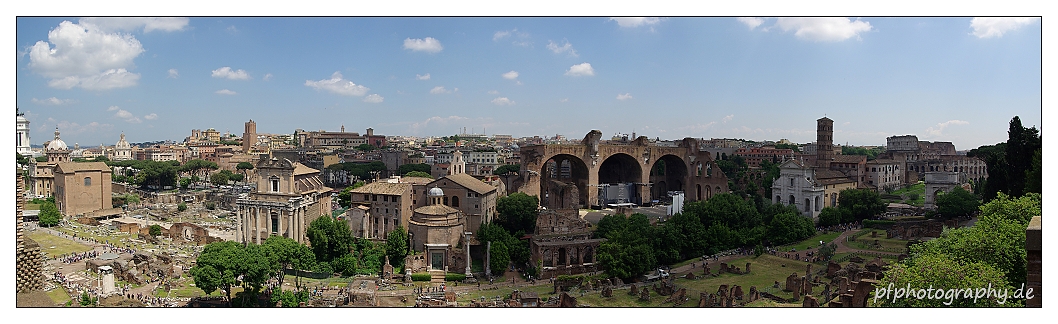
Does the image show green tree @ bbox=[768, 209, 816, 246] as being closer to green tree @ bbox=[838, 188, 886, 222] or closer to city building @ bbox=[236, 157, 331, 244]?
green tree @ bbox=[838, 188, 886, 222]

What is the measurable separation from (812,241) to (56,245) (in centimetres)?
4065

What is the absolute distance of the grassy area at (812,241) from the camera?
36125mm

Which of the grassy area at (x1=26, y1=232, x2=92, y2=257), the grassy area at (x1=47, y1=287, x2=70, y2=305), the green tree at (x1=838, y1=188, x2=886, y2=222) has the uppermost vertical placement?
the green tree at (x1=838, y1=188, x2=886, y2=222)

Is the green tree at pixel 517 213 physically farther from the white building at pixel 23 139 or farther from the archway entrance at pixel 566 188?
the white building at pixel 23 139

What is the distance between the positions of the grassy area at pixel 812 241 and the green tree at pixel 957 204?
262 inches

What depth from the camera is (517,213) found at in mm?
39531

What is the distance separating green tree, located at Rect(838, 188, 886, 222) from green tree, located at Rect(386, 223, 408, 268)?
87.8ft

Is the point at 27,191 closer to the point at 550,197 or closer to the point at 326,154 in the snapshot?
the point at 326,154

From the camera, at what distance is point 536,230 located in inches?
1497

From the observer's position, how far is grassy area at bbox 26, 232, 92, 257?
3688 cm

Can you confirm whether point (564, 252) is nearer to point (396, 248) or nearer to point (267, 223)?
point (396, 248)

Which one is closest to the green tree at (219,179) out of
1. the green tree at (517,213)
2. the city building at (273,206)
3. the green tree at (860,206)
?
the city building at (273,206)

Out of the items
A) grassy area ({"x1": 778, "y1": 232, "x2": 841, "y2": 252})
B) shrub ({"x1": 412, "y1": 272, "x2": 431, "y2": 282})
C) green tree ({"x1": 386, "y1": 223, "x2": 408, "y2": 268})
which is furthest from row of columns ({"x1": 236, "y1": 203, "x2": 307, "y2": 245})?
grassy area ({"x1": 778, "y1": 232, "x2": 841, "y2": 252})

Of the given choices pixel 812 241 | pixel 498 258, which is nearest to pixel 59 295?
pixel 498 258
